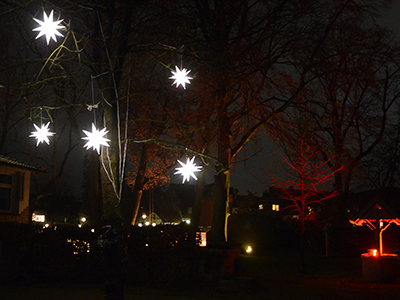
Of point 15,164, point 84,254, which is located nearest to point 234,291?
point 84,254

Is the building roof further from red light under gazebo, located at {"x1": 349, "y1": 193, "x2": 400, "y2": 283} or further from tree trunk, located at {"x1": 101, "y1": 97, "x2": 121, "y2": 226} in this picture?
red light under gazebo, located at {"x1": 349, "y1": 193, "x2": 400, "y2": 283}

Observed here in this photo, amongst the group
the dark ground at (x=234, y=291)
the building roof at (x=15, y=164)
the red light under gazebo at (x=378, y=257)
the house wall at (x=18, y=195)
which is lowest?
the dark ground at (x=234, y=291)

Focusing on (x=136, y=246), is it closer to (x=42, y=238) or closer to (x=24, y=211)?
(x=42, y=238)

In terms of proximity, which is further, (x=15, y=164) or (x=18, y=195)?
(x=18, y=195)

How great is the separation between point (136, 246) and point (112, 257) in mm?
5754

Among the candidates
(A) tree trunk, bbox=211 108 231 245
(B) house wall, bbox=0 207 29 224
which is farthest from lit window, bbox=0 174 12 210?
(A) tree trunk, bbox=211 108 231 245

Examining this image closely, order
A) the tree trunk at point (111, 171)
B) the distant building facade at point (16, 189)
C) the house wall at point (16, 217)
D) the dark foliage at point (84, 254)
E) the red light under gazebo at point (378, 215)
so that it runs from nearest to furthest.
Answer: the tree trunk at point (111, 171) < the dark foliage at point (84, 254) < the red light under gazebo at point (378, 215) < the house wall at point (16, 217) < the distant building facade at point (16, 189)

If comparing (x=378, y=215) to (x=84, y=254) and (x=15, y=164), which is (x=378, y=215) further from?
(x=15, y=164)

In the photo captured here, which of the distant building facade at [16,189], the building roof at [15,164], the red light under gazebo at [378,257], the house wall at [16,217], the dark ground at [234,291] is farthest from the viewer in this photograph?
the distant building facade at [16,189]

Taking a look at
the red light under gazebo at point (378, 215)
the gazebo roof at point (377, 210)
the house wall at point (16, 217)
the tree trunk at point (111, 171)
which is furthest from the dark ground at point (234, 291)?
the house wall at point (16, 217)

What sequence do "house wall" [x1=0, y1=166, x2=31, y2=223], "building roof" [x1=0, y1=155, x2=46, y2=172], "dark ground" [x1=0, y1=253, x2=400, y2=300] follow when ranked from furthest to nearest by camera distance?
"house wall" [x1=0, y1=166, x2=31, y2=223] < "building roof" [x1=0, y1=155, x2=46, y2=172] < "dark ground" [x1=0, y1=253, x2=400, y2=300]

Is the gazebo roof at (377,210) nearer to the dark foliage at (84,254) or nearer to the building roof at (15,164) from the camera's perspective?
the dark foliage at (84,254)

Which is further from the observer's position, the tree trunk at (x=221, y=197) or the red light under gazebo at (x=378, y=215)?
the tree trunk at (x=221, y=197)

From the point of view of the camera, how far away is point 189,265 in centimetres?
1399
